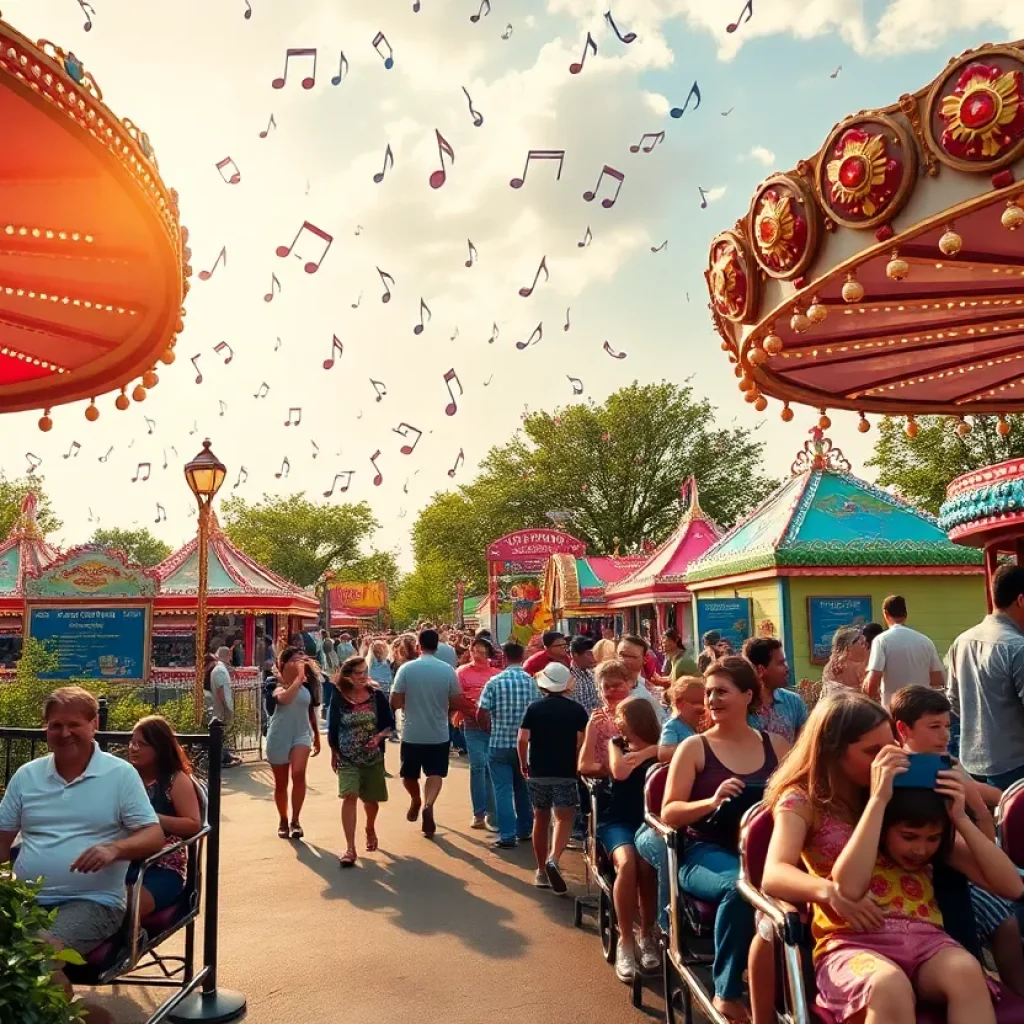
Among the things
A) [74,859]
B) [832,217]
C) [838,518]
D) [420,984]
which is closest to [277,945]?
[420,984]

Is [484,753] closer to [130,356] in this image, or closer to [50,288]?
[130,356]

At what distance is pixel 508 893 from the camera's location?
660cm

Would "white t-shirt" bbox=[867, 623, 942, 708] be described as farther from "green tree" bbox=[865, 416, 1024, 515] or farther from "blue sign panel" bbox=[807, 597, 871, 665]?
"green tree" bbox=[865, 416, 1024, 515]

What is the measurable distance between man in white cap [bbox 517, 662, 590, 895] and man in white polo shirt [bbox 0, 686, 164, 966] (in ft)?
10.2

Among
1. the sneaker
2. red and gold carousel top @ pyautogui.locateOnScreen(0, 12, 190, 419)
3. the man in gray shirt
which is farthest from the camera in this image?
the man in gray shirt

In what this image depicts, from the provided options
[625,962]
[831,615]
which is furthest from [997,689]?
[831,615]

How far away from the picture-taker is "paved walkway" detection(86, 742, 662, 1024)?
4617 mm

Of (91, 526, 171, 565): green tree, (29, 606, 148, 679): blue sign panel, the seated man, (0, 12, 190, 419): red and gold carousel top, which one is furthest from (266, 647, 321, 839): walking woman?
(91, 526, 171, 565): green tree

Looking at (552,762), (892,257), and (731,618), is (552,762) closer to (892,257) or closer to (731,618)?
(892,257)

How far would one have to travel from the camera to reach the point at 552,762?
6559 mm

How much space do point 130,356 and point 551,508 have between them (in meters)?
36.0

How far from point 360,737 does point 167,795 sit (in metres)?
3.61

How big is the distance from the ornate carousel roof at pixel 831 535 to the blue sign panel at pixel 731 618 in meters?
0.50

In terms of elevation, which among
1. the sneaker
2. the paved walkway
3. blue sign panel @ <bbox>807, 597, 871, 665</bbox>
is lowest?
the paved walkway
